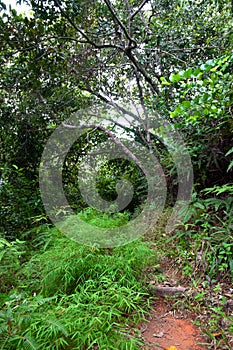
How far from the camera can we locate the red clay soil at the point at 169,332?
55.1 inches

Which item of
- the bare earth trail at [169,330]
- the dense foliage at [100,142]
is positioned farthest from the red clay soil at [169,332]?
the dense foliage at [100,142]

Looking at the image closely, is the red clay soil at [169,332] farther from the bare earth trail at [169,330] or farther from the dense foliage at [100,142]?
the dense foliage at [100,142]

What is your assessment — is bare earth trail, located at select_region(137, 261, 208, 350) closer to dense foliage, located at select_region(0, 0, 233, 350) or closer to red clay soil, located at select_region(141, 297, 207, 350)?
red clay soil, located at select_region(141, 297, 207, 350)

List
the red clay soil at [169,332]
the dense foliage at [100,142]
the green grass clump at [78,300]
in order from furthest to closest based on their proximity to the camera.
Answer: the dense foliage at [100,142] → the red clay soil at [169,332] → the green grass clump at [78,300]

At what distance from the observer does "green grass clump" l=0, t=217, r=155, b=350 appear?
51.0 inches

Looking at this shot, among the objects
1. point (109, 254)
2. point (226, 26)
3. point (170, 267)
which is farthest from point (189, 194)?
point (226, 26)

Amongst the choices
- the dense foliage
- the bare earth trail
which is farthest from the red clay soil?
the dense foliage

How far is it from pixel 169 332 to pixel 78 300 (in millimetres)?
588

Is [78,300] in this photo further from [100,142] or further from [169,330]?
[100,142]

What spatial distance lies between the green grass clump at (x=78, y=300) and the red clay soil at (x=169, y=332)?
3.2 inches

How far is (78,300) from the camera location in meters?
1.60

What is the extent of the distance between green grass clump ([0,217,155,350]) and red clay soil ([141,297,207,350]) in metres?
0.08

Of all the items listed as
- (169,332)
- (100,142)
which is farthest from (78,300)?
(100,142)

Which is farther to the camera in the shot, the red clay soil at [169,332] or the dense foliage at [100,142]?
the dense foliage at [100,142]
